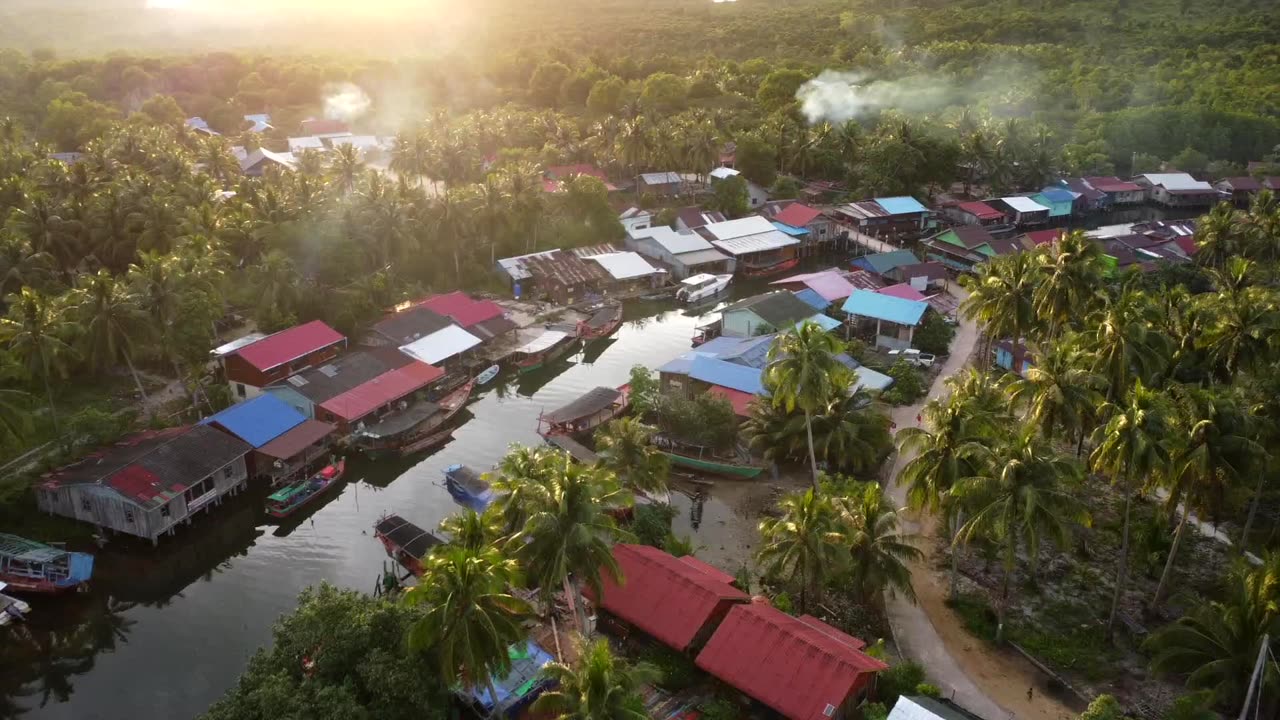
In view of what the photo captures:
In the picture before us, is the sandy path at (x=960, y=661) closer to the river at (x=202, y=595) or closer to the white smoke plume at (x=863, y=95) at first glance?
the river at (x=202, y=595)

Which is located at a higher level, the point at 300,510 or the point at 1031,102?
the point at 1031,102

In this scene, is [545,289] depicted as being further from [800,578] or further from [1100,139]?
[1100,139]

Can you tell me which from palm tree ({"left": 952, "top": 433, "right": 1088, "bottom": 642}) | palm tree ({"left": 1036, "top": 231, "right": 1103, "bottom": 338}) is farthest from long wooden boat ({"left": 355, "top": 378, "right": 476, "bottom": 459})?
palm tree ({"left": 1036, "top": 231, "right": 1103, "bottom": 338})

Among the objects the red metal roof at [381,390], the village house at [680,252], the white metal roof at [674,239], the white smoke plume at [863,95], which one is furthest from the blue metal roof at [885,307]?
the white smoke plume at [863,95]

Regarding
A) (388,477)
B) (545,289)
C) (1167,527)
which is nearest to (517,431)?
(388,477)

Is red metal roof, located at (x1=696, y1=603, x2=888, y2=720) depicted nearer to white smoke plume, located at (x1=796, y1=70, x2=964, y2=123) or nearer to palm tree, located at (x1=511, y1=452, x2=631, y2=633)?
palm tree, located at (x1=511, y1=452, x2=631, y2=633)

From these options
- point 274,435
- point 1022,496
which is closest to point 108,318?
point 274,435
